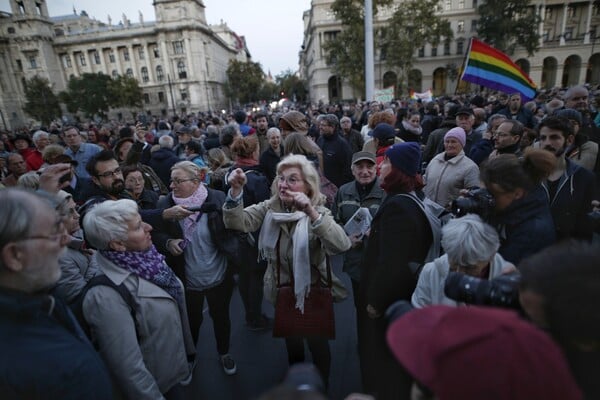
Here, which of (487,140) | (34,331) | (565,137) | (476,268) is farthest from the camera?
(487,140)

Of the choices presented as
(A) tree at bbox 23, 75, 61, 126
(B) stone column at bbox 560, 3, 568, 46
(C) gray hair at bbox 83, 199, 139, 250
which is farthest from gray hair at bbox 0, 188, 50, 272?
(B) stone column at bbox 560, 3, 568, 46

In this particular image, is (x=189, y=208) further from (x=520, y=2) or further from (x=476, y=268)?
(x=520, y=2)

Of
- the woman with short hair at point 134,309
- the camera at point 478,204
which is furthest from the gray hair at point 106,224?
the camera at point 478,204

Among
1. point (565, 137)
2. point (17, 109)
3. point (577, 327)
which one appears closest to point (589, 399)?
point (577, 327)

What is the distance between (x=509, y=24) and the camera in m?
40.3

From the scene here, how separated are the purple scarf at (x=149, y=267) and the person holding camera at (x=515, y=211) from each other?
223cm

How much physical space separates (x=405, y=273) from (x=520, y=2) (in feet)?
176

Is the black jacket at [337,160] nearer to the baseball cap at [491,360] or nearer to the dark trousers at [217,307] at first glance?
the dark trousers at [217,307]

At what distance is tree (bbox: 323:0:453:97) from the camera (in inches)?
1427

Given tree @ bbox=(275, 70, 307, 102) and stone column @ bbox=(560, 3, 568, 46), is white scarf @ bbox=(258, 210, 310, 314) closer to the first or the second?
stone column @ bbox=(560, 3, 568, 46)

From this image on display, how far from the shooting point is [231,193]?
2451 mm

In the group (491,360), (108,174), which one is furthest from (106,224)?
(491,360)

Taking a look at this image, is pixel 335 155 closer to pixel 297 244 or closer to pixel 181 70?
pixel 297 244

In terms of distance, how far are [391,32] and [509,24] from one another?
16409mm
